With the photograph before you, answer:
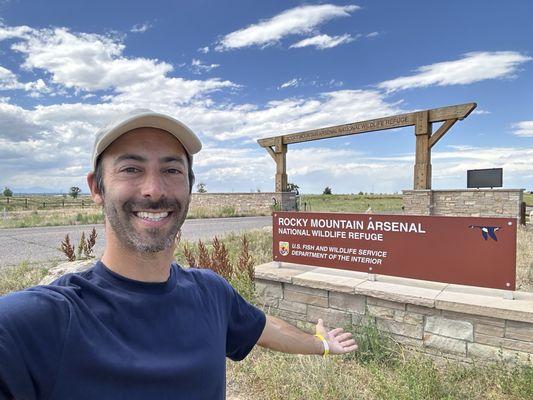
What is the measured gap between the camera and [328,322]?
457 cm

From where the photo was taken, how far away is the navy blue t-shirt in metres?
1.06

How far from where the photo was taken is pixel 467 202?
483 inches

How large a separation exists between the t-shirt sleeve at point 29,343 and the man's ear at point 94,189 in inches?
17.2

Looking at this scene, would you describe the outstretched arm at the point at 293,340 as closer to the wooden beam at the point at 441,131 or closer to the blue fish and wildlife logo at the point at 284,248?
the blue fish and wildlife logo at the point at 284,248

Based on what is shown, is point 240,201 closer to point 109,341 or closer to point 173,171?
point 173,171

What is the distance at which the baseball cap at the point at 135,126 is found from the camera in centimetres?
136

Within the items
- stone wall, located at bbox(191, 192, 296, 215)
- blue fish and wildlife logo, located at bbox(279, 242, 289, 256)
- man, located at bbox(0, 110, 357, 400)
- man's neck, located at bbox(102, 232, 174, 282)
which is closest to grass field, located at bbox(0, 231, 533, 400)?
blue fish and wildlife logo, located at bbox(279, 242, 289, 256)

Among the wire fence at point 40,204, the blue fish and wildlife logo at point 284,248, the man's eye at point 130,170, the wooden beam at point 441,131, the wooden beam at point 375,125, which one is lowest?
the wire fence at point 40,204

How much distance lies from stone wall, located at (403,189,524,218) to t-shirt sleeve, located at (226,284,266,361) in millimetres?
11745

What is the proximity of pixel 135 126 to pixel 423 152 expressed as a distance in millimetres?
12582

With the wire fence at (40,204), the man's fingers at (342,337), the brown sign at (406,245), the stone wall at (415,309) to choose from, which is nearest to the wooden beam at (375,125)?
the brown sign at (406,245)

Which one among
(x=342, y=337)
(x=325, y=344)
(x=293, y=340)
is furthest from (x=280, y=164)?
(x=293, y=340)

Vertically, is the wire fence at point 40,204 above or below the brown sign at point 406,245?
below

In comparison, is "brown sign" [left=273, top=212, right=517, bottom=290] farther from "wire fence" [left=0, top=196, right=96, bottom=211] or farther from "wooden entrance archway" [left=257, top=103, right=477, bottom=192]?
"wire fence" [left=0, top=196, right=96, bottom=211]
